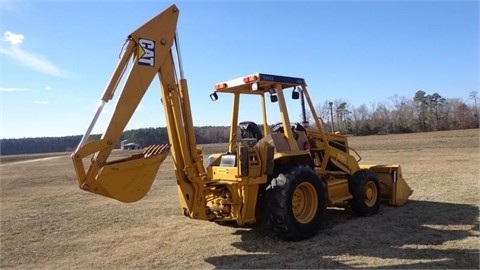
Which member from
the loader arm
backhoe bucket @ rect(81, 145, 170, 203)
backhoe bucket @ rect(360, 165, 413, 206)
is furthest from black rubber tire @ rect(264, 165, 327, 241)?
backhoe bucket @ rect(360, 165, 413, 206)

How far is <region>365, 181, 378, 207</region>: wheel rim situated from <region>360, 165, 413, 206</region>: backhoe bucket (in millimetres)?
663

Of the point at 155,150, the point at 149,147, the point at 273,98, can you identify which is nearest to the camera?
the point at 155,150

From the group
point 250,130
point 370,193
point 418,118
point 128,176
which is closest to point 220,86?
point 250,130

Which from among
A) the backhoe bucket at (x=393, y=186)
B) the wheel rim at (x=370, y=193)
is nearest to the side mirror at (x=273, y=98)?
the wheel rim at (x=370, y=193)

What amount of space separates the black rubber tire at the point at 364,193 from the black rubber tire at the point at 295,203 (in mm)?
1298

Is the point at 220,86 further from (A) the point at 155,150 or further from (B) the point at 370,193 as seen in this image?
(B) the point at 370,193

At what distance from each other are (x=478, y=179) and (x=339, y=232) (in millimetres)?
6756

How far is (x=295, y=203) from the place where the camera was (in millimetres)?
7270

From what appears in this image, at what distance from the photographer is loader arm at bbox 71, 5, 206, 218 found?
585 centimetres

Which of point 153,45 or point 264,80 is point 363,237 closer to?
point 264,80

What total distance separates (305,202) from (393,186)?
2.87m

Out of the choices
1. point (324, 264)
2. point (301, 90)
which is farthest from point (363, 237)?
point (301, 90)

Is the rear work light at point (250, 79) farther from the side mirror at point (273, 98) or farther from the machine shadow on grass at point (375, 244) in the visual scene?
the machine shadow on grass at point (375, 244)

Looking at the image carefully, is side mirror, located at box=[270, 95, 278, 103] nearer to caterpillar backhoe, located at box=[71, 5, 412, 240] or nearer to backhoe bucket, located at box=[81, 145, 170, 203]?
caterpillar backhoe, located at box=[71, 5, 412, 240]
